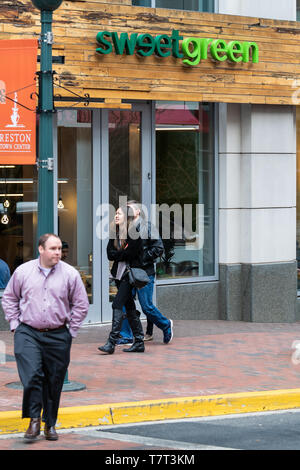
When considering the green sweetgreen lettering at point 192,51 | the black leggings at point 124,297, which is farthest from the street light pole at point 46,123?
the green sweetgreen lettering at point 192,51

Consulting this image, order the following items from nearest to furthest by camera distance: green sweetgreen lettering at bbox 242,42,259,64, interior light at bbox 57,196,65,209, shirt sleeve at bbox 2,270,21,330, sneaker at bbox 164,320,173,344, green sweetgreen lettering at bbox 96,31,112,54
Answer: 1. shirt sleeve at bbox 2,270,21,330
2. sneaker at bbox 164,320,173,344
3. green sweetgreen lettering at bbox 96,31,112,54
4. interior light at bbox 57,196,65,209
5. green sweetgreen lettering at bbox 242,42,259,64

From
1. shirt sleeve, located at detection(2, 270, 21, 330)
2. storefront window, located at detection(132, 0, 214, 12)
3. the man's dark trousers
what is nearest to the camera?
the man's dark trousers

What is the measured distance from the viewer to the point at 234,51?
14.8 meters

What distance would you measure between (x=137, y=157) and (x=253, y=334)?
3.30 m

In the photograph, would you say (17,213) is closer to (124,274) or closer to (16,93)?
(16,93)

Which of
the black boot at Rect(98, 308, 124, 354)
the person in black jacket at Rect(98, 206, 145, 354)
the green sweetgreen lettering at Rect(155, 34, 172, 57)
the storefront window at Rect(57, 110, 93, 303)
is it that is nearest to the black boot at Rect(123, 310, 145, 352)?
the person in black jacket at Rect(98, 206, 145, 354)

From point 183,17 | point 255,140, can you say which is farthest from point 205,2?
point 255,140

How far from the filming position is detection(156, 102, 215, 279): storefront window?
15055 mm

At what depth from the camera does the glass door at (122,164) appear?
14359mm

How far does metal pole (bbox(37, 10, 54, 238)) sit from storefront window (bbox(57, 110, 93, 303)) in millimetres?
4401

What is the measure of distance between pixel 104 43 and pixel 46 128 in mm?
4324

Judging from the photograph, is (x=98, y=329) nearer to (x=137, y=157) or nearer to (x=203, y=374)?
(x=137, y=157)

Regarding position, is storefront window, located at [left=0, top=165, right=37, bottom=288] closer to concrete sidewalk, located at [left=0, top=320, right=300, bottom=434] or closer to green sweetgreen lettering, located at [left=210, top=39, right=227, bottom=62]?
concrete sidewalk, located at [left=0, top=320, right=300, bottom=434]

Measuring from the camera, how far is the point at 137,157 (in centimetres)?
1476
